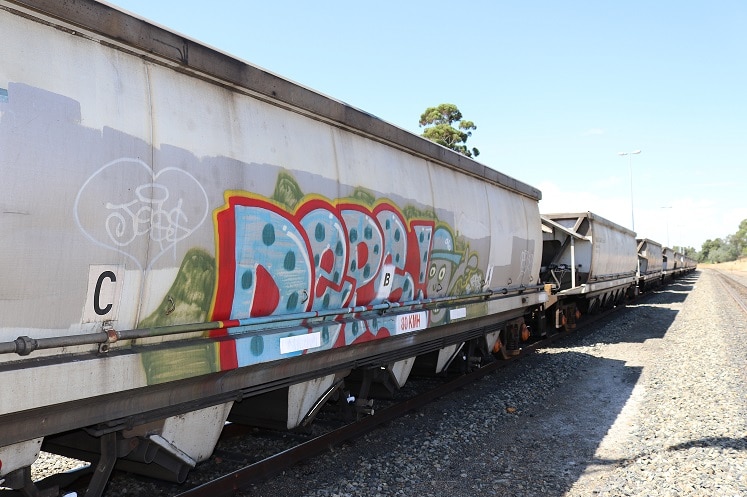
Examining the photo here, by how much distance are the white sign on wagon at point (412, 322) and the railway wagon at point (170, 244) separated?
3cm

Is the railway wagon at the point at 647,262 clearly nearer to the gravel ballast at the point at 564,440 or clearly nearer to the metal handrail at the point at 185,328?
the gravel ballast at the point at 564,440

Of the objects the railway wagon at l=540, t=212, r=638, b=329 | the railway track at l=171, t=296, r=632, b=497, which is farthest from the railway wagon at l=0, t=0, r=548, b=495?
the railway wagon at l=540, t=212, r=638, b=329

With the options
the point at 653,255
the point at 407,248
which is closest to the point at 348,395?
the point at 407,248

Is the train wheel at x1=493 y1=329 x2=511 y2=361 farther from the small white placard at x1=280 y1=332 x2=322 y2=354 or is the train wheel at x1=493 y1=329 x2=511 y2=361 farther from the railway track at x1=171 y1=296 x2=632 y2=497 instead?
the small white placard at x1=280 y1=332 x2=322 y2=354

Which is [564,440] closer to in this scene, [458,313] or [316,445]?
[458,313]

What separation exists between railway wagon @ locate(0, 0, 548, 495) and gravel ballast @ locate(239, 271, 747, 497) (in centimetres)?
87

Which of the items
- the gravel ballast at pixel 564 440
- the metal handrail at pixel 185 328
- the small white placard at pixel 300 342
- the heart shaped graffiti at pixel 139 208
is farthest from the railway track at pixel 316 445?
the heart shaped graffiti at pixel 139 208

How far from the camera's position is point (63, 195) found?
274 centimetres

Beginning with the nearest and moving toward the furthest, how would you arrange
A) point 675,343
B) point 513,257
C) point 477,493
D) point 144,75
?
point 144,75 < point 477,493 < point 513,257 < point 675,343

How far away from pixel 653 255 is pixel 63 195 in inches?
1386

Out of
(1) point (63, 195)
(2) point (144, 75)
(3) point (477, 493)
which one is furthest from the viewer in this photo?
(3) point (477, 493)

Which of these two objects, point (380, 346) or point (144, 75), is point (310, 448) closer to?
point (380, 346)

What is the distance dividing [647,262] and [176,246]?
103 feet

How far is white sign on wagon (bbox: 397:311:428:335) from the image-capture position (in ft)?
19.2
